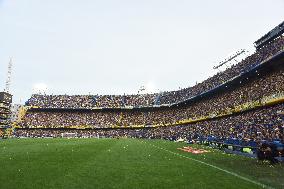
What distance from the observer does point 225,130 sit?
47.1 metres

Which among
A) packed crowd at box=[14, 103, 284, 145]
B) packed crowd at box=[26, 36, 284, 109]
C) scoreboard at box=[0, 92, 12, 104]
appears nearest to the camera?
packed crowd at box=[14, 103, 284, 145]

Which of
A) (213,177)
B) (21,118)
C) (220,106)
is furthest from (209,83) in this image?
(21,118)

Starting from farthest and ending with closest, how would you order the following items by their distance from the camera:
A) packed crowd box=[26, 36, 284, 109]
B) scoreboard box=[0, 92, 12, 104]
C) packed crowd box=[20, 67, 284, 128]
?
scoreboard box=[0, 92, 12, 104], packed crowd box=[26, 36, 284, 109], packed crowd box=[20, 67, 284, 128]

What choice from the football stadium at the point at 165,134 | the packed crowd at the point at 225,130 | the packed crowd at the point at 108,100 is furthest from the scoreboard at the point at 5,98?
the packed crowd at the point at 225,130

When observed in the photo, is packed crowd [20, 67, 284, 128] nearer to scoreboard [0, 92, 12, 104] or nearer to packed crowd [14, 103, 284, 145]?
packed crowd [14, 103, 284, 145]

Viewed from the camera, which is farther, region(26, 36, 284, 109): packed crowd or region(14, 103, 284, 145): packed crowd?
region(26, 36, 284, 109): packed crowd

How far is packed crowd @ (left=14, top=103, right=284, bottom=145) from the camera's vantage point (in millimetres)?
30609

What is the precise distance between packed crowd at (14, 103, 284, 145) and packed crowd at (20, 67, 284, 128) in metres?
1.68

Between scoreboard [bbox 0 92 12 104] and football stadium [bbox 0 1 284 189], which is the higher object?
scoreboard [bbox 0 92 12 104]

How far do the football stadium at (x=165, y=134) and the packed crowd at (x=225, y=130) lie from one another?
164 millimetres

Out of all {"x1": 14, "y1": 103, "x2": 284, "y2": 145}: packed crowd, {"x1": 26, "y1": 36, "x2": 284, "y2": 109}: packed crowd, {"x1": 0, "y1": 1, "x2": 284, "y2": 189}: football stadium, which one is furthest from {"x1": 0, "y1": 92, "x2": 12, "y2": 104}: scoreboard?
{"x1": 14, "y1": 103, "x2": 284, "y2": 145}: packed crowd

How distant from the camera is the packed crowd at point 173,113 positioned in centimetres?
4020

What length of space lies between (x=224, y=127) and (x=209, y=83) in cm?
1814

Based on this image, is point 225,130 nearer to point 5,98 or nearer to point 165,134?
point 165,134
